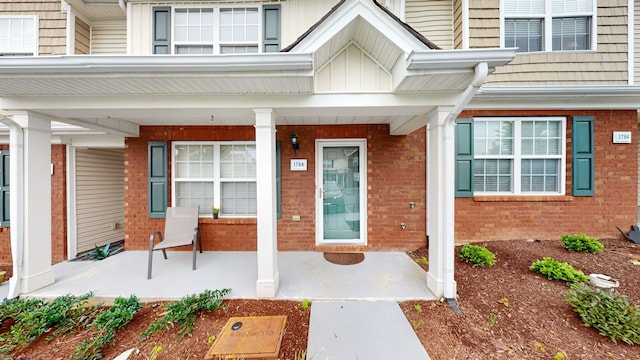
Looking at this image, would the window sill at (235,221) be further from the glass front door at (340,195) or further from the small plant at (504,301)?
the small plant at (504,301)

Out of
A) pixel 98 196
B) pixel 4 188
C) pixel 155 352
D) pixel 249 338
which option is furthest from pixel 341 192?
pixel 4 188

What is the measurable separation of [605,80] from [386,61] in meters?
4.55

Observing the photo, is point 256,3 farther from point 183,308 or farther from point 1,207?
point 1,207

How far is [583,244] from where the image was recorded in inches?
146

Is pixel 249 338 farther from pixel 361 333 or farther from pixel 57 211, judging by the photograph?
pixel 57 211

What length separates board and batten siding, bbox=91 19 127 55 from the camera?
480 cm

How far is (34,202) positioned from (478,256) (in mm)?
5929

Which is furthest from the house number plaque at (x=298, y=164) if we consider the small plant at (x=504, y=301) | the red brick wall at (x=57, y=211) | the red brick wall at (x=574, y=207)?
the red brick wall at (x=57, y=211)

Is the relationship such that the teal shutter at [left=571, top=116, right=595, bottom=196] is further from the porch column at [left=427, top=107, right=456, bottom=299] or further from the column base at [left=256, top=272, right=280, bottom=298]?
the column base at [left=256, top=272, right=280, bottom=298]

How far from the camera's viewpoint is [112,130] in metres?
3.84

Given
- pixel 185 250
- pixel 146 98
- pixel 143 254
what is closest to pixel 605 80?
pixel 146 98

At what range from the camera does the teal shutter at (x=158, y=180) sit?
4.31 meters

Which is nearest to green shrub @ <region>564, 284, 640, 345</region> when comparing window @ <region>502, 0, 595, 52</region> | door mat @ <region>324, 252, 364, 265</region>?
door mat @ <region>324, 252, 364, 265</region>

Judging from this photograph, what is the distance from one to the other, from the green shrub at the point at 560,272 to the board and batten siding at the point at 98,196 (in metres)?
8.10
